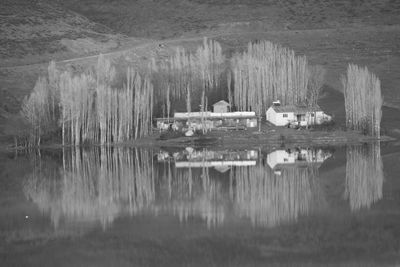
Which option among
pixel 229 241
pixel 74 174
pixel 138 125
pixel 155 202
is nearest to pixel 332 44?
pixel 138 125

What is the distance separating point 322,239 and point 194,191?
43.7 ft

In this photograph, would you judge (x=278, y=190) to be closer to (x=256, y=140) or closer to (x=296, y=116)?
(x=256, y=140)

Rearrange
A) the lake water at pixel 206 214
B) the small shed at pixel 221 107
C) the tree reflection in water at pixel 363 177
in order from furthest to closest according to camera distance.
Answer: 1. the small shed at pixel 221 107
2. the tree reflection in water at pixel 363 177
3. the lake water at pixel 206 214

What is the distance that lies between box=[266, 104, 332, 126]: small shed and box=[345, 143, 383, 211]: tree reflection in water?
2060cm

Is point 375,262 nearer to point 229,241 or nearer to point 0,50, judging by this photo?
point 229,241

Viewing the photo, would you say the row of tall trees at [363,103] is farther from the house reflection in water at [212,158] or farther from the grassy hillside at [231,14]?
the grassy hillside at [231,14]

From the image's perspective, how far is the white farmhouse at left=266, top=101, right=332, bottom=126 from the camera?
82.4 metres

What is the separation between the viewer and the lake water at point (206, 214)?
23.7 meters

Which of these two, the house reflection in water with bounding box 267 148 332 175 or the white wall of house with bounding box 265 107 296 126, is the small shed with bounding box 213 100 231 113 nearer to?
the white wall of house with bounding box 265 107 296 126

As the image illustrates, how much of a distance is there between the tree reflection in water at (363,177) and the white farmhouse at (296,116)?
20.6 meters

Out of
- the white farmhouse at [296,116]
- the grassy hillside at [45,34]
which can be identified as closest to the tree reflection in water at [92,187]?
the white farmhouse at [296,116]

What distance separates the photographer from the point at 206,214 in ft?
99.3

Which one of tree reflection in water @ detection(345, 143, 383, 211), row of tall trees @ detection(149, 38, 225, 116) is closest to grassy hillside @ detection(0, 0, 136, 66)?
row of tall trees @ detection(149, 38, 225, 116)

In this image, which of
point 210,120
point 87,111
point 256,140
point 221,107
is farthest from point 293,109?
point 87,111
